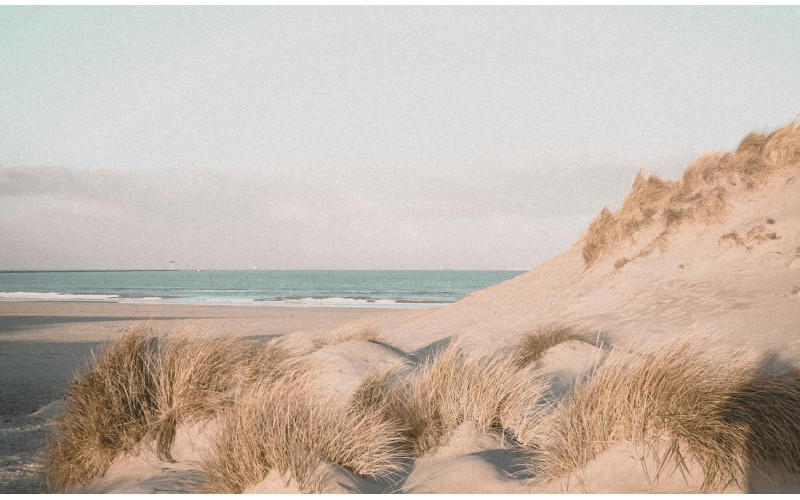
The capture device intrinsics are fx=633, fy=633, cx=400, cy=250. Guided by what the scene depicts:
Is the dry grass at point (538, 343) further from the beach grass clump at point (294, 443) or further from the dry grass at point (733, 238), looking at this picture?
the dry grass at point (733, 238)

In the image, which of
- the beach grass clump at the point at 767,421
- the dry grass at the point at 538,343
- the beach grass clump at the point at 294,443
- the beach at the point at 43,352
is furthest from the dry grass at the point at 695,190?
the beach grass clump at the point at 294,443

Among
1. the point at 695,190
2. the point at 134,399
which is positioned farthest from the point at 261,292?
the point at 134,399

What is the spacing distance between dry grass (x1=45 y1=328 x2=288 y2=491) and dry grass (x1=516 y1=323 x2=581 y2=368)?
13.9ft

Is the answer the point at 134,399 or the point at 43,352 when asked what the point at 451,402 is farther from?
the point at 43,352

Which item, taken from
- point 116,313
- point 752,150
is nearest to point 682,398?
point 752,150

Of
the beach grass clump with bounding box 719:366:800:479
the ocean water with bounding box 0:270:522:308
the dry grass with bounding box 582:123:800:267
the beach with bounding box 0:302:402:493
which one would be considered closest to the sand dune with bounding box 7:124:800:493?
the beach grass clump with bounding box 719:366:800:479

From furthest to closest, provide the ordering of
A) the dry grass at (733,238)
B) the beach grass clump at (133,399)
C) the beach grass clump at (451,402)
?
the dry grass at (733,238) → the beach grass clump at (451,402) → the beach grass clump at (133,399)

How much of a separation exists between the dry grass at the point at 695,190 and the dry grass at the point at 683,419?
8.78m

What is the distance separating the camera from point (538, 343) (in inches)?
369

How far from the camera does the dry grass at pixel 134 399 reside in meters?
5.41

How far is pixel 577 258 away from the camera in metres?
15.5

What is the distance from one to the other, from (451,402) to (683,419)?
2.12m

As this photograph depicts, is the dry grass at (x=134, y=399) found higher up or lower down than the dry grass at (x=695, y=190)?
lower down

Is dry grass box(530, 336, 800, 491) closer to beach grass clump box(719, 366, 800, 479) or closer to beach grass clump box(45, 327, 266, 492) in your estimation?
beach grass clump box(719, 366, 800, 479)
